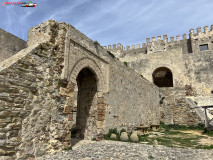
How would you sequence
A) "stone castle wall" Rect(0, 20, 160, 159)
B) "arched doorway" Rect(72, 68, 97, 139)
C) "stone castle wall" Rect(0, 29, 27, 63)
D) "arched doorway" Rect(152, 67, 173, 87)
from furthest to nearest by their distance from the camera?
"arched doorway" Rect(152, 67, 173, 87) → "arched doorway" Rect(72, 68, 97, 139) → "stone castle wall" Rect(0, 29, 27, 63) → "stone castle wall" Rect(0, 20, 160, 159)

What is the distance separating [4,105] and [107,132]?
4305 mm

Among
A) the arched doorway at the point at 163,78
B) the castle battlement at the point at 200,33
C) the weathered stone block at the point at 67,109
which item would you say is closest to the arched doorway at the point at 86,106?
the weathered stone block at the point at 67,109

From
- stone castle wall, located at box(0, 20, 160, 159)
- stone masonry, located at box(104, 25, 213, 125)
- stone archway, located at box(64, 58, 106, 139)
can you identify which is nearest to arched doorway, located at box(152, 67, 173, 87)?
stone masonry, located at box(104, 25, 213, 125)

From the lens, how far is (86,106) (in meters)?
7.24

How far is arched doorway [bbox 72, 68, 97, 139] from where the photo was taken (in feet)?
22.9

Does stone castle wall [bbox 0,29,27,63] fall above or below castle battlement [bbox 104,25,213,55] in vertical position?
below

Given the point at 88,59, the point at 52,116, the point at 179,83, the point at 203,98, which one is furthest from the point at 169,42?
the point at 52,116

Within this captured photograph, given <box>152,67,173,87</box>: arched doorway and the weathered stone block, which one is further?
<box>152,67,173,87</box>: arched doorway

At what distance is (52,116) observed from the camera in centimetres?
471

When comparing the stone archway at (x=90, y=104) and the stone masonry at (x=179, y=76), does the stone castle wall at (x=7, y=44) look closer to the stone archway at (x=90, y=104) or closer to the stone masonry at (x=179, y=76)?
the stone archway at (x=90, y=104)

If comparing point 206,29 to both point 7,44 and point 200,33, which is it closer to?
point 200,33

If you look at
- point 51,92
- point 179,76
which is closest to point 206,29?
point 179,76

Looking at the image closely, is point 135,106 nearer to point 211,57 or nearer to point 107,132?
point 107,132

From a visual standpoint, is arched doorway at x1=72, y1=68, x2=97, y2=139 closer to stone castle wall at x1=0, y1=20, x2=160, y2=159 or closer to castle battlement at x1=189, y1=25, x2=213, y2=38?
stone castle wall at x1=0, y1=20, x2=160, y2=159
